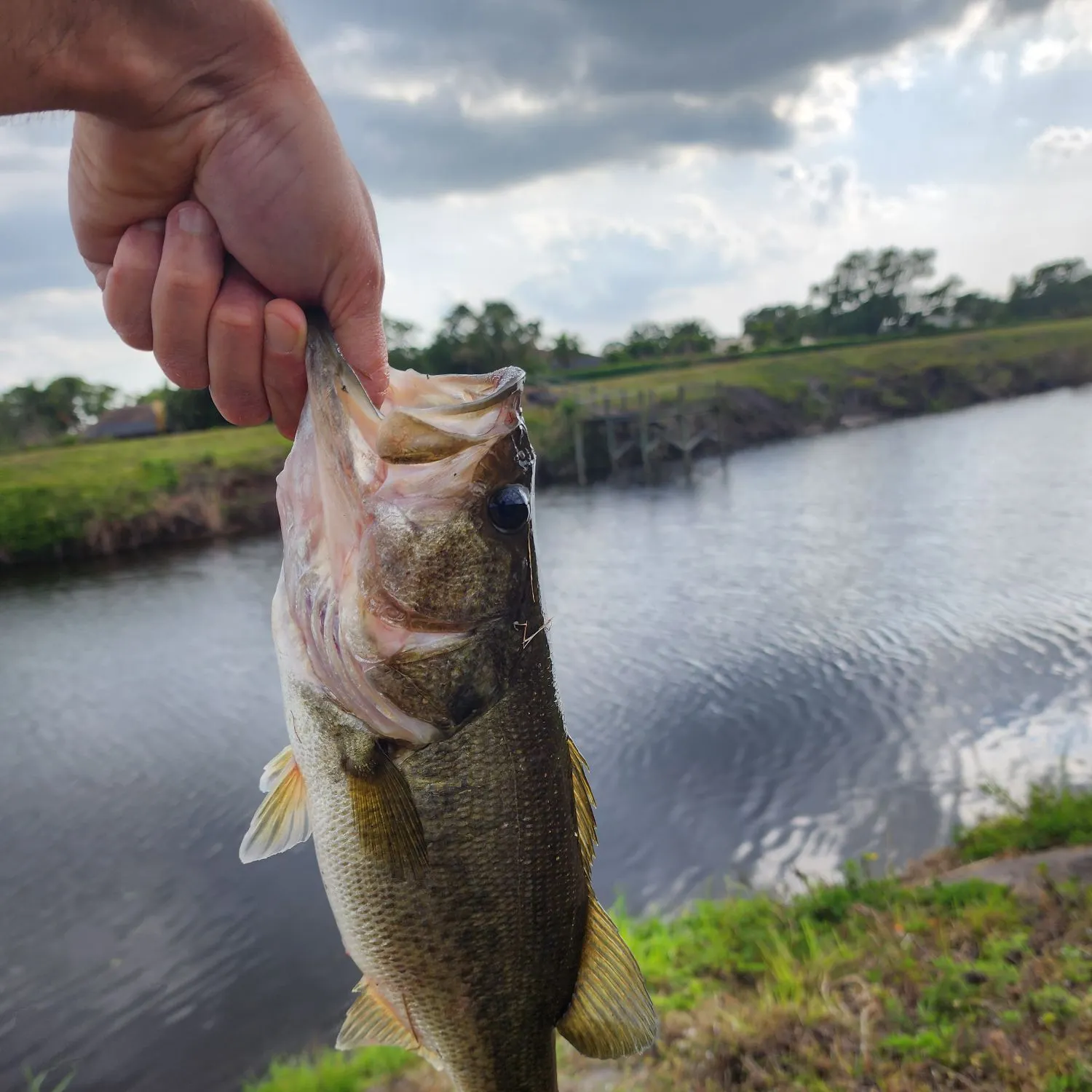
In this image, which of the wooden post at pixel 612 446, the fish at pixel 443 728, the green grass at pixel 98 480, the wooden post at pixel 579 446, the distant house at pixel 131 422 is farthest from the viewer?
the distant house at pixel 131 422

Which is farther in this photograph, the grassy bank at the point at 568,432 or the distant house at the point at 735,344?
the distant house at the point at 735,344

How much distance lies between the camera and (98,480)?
26359 mm

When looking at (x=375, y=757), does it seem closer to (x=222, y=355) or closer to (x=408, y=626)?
(x=408, y=626)

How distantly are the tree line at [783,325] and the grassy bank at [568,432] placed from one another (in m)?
6.32

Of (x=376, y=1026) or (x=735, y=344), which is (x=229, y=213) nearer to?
(x=376, y=1026)

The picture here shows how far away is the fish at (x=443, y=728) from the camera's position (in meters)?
1.76

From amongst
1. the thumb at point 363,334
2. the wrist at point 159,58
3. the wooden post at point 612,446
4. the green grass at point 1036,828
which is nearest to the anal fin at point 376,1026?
the thumb at point 363,334

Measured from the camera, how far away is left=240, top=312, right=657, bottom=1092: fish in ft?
5.78

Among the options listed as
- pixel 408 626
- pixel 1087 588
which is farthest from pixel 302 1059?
pixel 1087 588

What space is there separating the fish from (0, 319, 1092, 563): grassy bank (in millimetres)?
25735

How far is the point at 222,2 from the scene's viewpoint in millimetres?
1481

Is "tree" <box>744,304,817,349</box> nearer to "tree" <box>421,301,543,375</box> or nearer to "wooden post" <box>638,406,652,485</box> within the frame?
"tree" <box>421,301,543,375</box>

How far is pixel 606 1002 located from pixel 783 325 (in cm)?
9368

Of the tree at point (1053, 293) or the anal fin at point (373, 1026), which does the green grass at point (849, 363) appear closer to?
the tree at point (1053, 293)
